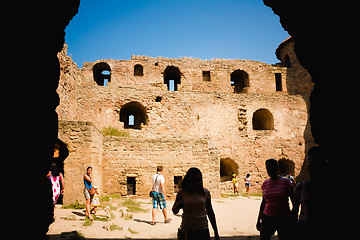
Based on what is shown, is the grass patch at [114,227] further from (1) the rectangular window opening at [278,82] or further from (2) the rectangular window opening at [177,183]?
(1) the rectangular window opening at [278,82]

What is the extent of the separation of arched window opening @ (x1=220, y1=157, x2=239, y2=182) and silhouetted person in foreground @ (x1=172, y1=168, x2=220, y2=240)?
1729 centimetres

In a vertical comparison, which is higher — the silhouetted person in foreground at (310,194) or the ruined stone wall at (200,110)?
the ruined stone wall at (200,110)

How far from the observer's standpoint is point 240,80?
2739cm

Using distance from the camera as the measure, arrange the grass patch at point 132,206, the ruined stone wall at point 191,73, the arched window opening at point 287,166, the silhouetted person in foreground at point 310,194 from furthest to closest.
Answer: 1. the ruined stone wall at point 191,73
2. the arched window opening at point 287,166
3. the grass patch at point 132,206
4. the silhouetted person in foreground at point 310,194

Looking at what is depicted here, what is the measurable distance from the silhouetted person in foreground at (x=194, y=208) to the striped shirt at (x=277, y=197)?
3.22ft

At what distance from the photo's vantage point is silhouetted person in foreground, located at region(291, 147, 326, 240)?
279 centimetres

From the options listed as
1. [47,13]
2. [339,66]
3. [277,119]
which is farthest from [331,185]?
[277,119]

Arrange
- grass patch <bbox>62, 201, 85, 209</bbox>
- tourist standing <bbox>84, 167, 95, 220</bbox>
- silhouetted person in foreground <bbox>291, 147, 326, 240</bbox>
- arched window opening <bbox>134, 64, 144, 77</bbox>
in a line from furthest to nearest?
arched window opening <bbox>134, 64, 144, 77</bbox> < grass patch <bbox>62, 201, 85, 209</bbox> < tourist standing <bbox>84, 167, 95, 220</bbox> < silhouetted person in foreground <bbox>291, 147, 326, 240</bbox>

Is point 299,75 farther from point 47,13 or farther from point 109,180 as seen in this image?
point 47,13

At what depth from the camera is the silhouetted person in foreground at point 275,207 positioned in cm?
370

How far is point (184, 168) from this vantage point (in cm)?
1246

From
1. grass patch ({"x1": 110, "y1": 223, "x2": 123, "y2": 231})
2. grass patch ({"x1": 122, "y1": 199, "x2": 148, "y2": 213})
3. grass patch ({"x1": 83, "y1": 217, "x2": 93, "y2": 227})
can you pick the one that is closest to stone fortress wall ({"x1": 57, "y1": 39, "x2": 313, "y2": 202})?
grass patch ({"x1": 122, "y1": 199, "x2": 148, "y2": 213})

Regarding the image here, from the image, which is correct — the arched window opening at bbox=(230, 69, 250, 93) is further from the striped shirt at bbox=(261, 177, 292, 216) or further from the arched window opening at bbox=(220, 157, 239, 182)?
the striped shirt at bbox=(261, 177, 292, 216)

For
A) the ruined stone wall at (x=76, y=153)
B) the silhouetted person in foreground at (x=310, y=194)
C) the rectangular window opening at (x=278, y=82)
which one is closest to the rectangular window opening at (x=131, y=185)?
the ruined stone wall at (x=76, y=153)
